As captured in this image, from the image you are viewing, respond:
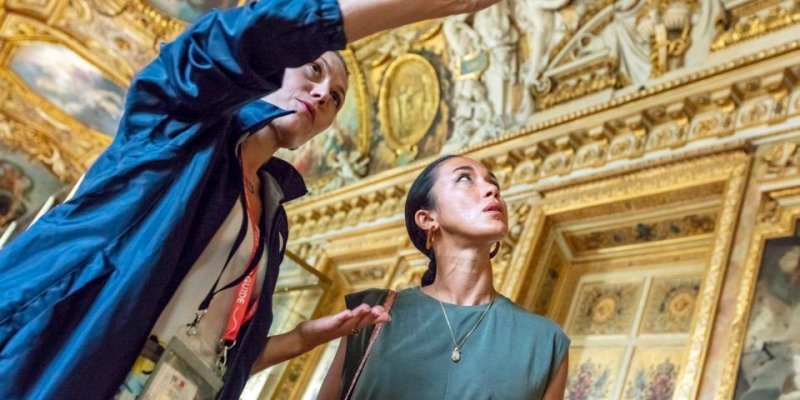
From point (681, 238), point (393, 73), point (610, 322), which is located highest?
point (393, 73)

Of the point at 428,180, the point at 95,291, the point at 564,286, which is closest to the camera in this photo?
the point at 95,291

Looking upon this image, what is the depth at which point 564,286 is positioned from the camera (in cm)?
514

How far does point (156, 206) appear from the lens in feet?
4.49

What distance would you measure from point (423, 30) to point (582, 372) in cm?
479

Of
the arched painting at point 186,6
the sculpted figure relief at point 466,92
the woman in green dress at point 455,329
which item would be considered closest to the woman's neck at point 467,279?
the woman in green dress at point 455,329

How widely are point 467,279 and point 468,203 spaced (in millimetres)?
250

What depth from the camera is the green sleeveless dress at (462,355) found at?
1.85 meters

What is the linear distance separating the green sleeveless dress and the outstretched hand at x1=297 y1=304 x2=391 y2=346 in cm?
18

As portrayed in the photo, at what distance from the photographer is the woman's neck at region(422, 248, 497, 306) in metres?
2.16

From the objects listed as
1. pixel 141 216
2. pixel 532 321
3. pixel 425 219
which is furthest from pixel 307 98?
pixel 532 321

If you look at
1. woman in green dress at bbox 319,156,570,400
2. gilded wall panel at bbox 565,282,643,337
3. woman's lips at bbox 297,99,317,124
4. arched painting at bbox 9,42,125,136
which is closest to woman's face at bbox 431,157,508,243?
woman in green dress at bbox 319,156,570,400

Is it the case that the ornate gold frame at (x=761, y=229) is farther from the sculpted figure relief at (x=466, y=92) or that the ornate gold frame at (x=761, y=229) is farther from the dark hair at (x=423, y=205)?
the sculpted figure relief at (x=466, y=92)

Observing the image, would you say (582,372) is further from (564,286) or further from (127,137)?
(127,137)

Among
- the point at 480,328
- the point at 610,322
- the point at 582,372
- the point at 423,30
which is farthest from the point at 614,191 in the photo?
the point at 423,30
